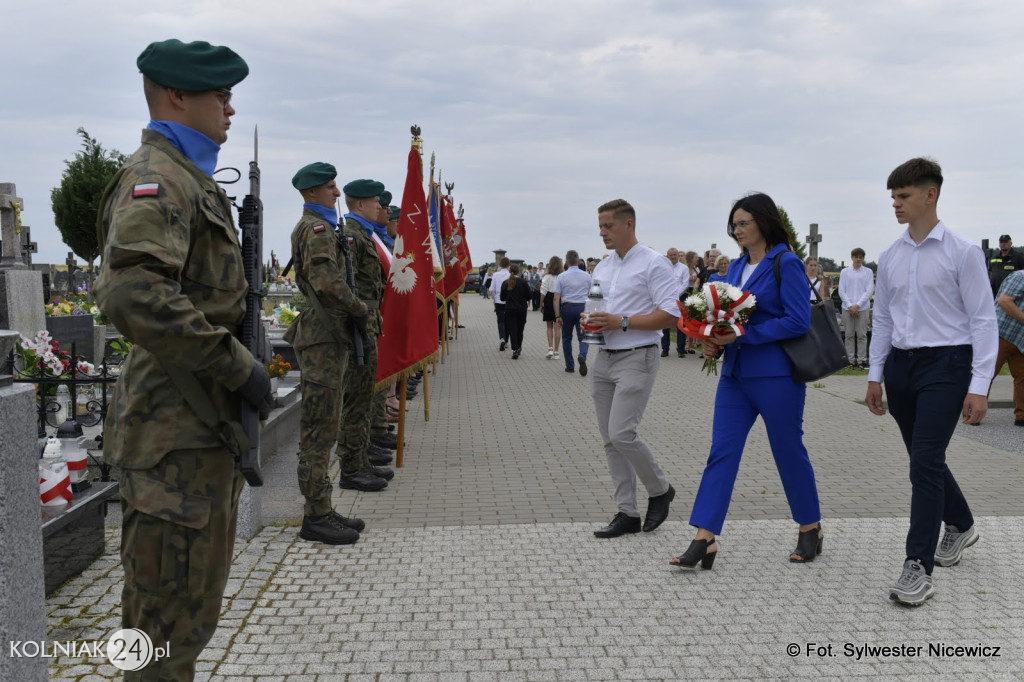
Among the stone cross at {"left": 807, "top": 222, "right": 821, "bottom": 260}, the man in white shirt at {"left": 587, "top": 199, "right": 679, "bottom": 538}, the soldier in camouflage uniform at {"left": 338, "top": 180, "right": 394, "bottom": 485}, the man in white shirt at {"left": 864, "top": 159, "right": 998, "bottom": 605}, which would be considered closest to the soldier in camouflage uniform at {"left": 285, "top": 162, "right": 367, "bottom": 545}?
the soldier in camouflage uniform at {"left": 338, "top": 180, "right": 394, "bottom": 485}

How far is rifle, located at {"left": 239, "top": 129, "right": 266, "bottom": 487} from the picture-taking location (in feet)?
8.64

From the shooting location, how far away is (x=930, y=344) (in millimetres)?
4457

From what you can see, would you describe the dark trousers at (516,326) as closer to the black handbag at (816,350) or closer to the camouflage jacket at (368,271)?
the camouflage jacket at (368,271)

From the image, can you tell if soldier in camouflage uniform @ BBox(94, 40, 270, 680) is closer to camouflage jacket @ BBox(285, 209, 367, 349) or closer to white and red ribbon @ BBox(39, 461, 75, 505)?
white and red ribbon @ BBox(39, 461, 75, 505)

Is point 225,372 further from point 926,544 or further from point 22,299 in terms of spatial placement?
point 22,299

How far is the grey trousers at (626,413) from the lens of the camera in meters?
5.48

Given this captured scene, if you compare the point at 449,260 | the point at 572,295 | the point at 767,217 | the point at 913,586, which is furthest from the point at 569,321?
the point at 913,586

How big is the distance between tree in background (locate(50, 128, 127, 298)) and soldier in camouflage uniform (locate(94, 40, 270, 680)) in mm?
35858

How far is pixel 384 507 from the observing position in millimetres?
6398

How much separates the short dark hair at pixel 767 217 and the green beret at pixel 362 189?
3.13m

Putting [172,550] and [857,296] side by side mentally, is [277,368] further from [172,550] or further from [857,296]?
[857,296]

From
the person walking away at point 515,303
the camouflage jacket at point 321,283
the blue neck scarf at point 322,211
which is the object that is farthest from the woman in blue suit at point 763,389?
the person walking away at point 515,303

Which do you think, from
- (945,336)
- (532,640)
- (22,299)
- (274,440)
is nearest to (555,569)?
(532,640)

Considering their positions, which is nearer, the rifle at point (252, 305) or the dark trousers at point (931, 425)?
the rifle at point (252, 305)
